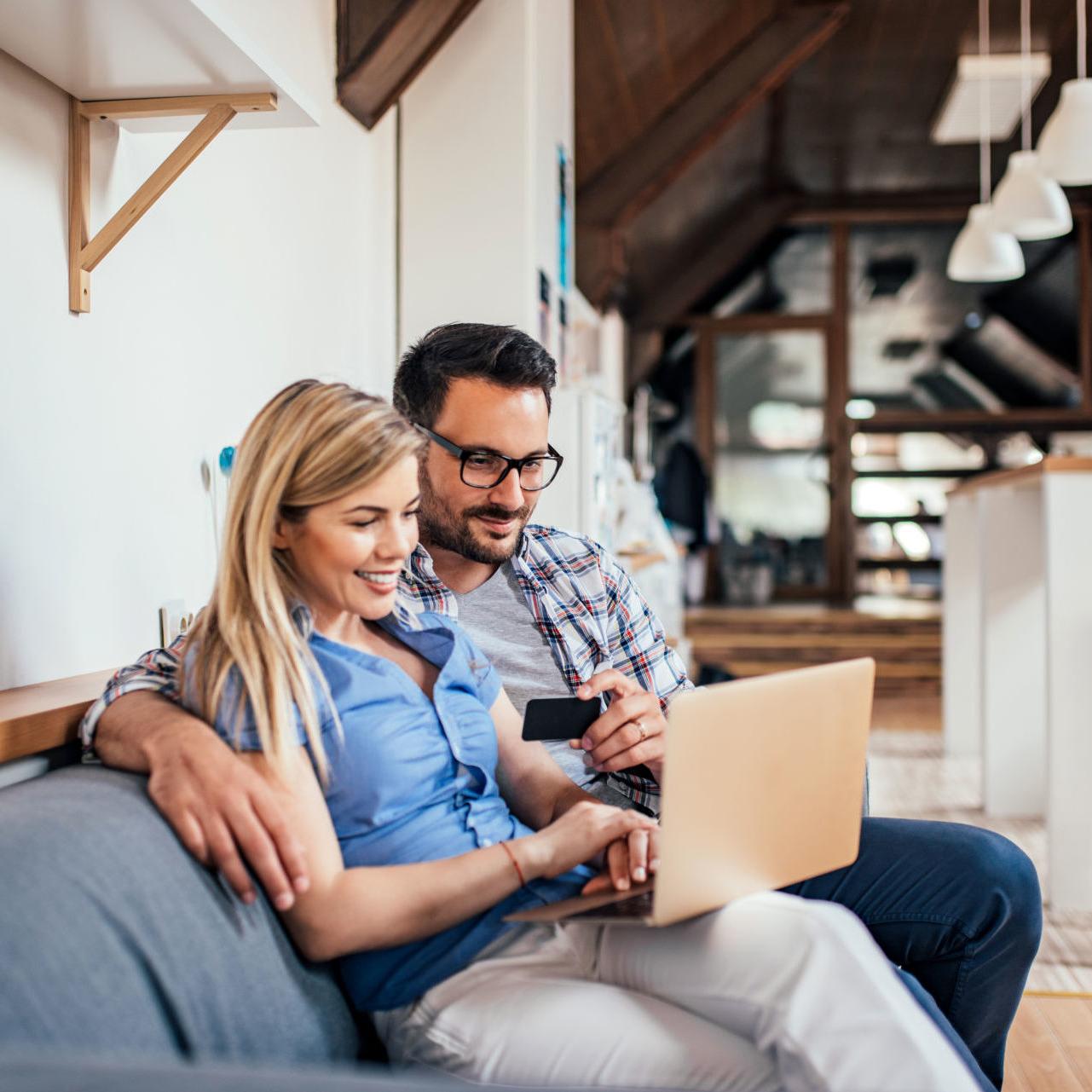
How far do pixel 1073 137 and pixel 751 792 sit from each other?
342cm

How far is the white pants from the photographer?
1.03 meters

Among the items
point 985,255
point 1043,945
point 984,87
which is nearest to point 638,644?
point 1043,945

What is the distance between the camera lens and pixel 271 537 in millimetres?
1267

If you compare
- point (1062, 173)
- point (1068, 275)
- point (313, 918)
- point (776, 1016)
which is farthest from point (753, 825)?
point (1068, 275)

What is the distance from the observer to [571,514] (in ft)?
10.6

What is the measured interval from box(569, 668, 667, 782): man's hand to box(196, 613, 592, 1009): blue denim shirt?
0.60ft

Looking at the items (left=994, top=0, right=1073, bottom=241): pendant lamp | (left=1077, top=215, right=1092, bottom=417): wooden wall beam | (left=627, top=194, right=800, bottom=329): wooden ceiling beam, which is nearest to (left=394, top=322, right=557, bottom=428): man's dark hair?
(left=994, top=0, right=1073, bottom=241): pendant lamp

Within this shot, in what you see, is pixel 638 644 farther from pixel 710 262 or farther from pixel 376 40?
pixel 710 262

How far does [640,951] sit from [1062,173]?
139 inches

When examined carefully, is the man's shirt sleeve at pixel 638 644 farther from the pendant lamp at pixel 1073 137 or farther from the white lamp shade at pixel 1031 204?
the white lamp shade at pixel 1031 204

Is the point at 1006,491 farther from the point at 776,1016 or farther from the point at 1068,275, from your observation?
the point at 1068,275

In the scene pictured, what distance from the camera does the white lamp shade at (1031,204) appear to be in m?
4.64

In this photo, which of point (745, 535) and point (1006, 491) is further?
point (745, 535)

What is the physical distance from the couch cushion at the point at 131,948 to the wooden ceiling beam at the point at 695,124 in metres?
4.63
